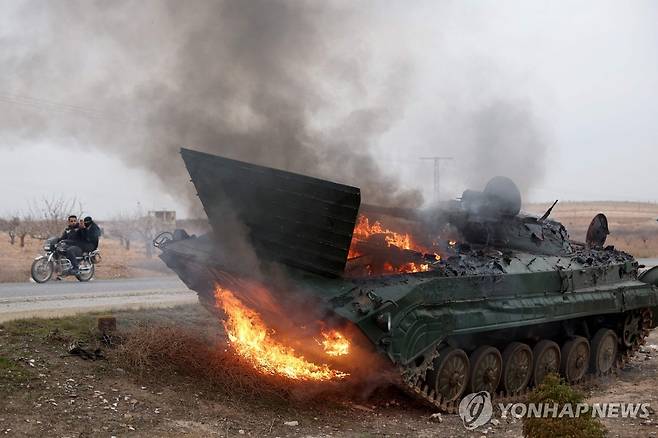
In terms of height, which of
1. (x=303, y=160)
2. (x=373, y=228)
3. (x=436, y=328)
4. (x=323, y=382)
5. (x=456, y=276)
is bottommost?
(x=323, y=382)

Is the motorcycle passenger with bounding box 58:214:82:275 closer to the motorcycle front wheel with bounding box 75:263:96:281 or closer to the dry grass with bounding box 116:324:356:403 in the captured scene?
the motorcycle front wheel with bounding box 75:263:96:281

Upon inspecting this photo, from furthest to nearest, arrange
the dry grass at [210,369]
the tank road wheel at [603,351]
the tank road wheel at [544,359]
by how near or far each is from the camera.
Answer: the tank road wheel at [603,351] < the tank road wheel at [544,359] < the dry grass at [210,369]

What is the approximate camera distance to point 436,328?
825 cm

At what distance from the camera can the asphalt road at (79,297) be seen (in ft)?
39.4

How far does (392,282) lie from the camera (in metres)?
8.27

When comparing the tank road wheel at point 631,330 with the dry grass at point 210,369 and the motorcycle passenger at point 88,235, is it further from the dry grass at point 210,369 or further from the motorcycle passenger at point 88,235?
the motorcycle passenger at point 88,235

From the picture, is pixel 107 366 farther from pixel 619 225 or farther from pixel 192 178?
pixel 619 225

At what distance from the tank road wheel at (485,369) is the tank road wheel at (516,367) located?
0.74 ft

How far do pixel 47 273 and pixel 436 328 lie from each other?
39.3 ft

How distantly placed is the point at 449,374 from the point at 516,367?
1625mm

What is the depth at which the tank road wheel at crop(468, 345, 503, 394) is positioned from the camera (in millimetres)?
9289

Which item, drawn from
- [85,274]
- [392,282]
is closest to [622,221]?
[85,274]

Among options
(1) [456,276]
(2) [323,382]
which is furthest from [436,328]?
(2) [323,382]

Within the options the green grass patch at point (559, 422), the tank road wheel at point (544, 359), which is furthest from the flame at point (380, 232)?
the green grass patch at point (559, 422)
